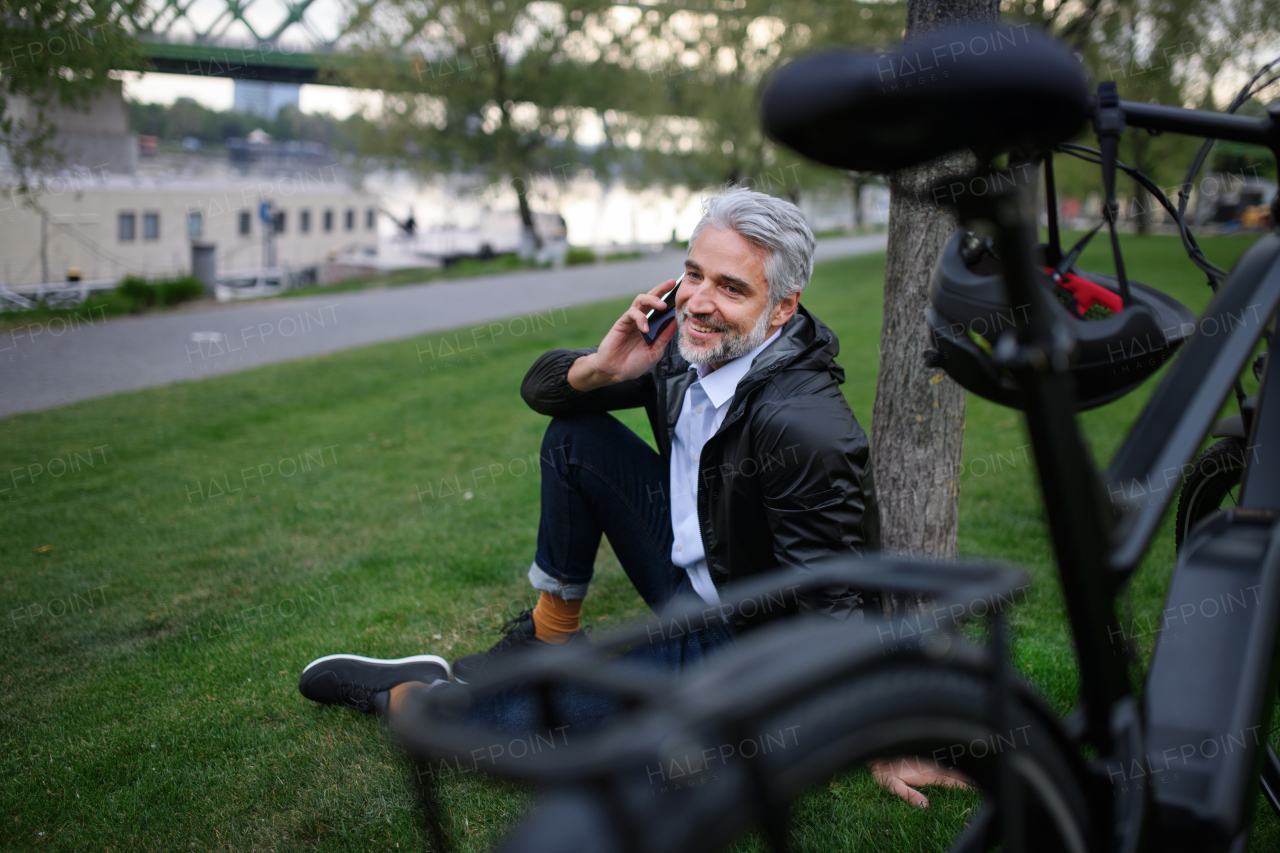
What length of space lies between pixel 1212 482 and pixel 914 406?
3.61 ft

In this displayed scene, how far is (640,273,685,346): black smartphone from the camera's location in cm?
266

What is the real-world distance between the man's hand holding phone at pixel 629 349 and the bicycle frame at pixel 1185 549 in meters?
1.43

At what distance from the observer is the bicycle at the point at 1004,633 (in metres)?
0.84

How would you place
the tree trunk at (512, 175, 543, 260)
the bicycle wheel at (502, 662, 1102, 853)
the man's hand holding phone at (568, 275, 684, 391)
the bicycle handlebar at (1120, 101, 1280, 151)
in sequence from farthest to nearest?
1. the tree trunk at (512, 175, 543, 260)
2. the man's hand holding phone at (568, 275, 684, 391)
3. the bicycle handlebar at (1120, 101, 1280, 151)
4. the bicycle wheel at (502, 662, 1102, 853)

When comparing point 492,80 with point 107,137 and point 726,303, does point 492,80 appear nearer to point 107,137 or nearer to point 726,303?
point 107,137

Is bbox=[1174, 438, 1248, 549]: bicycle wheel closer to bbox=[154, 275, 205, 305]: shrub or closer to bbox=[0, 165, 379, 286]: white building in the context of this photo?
bbox=[154, 275, 205, 305]: shrub

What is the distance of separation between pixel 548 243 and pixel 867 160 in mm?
31671

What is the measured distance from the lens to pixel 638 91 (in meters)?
28.8

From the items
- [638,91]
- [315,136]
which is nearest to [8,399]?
[638,91]

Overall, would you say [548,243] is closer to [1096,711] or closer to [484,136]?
[484,136]

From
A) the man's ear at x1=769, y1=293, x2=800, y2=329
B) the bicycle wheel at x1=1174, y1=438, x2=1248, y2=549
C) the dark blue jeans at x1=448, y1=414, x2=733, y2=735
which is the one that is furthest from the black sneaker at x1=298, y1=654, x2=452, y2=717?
the bicycle wheel at x1=1174, y1=438, x2=1248, y2=549

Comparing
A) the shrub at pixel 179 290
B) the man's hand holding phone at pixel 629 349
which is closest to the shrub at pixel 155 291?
the shrub at pixel 179 290

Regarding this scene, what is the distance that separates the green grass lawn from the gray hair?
1364mm

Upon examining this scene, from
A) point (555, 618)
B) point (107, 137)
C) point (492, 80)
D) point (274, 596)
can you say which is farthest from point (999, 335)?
point (107, 137)
